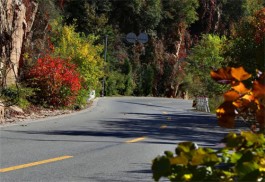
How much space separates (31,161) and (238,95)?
274 inches

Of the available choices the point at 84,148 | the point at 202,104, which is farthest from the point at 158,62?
the point at 84,148

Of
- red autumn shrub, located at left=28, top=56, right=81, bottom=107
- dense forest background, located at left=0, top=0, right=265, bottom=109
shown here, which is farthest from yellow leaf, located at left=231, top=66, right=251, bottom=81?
dense forest background, located at left=0, top=0, right=265, bottom=109

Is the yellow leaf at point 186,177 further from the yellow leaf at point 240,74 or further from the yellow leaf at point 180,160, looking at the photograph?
the yellow leaf at point 240,74

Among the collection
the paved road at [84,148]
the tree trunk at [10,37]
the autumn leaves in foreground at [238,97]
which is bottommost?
the paved road at [84,148]

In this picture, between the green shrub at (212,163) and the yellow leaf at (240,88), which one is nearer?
the green shrub at (212,163)

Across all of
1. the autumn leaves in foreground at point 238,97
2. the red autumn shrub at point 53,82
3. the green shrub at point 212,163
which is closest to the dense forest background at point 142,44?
the red autumn shrub at point 53,82

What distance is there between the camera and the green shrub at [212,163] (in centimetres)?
227

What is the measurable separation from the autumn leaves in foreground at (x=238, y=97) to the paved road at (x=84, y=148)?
5266 millimetres

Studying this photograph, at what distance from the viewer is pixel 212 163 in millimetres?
2355

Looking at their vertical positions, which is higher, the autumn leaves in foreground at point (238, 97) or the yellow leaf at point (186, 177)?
the autumn leaves in foreground at point (238, 97)

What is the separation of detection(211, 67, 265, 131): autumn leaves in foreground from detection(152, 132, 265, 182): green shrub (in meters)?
0.19

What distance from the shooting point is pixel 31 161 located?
29.9 ft

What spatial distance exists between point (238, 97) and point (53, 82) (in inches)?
855

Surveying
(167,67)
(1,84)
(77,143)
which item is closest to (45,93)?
(1,84)
